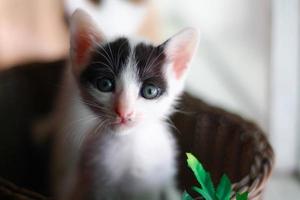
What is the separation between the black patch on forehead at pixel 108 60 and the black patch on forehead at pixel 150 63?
0.01 m

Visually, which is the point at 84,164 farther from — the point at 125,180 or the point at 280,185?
the point at 280,185

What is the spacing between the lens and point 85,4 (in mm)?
688

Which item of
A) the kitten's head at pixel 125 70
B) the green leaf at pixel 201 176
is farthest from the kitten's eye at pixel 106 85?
the green leaf at pixel 201 176

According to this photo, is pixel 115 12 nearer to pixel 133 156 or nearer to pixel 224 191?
pixel 133 156

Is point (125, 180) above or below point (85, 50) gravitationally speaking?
below

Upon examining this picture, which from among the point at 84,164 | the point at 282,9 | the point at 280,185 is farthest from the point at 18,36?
the point at 280,185

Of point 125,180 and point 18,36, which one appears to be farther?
point 18,36

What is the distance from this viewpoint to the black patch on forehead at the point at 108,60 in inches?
20.9

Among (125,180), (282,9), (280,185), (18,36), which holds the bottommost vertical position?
(280,185)

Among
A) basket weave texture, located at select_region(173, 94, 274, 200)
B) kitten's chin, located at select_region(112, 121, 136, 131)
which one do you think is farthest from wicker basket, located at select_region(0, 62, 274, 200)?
kitten's chin, located at select_region(112, 121, 136, 131)

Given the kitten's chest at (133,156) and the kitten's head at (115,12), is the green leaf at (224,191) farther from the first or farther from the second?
the kitten's head at (115,12)

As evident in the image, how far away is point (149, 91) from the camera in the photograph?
533 mm

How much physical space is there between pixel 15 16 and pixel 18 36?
4 cm

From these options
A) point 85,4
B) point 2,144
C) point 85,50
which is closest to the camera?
point 85,50
